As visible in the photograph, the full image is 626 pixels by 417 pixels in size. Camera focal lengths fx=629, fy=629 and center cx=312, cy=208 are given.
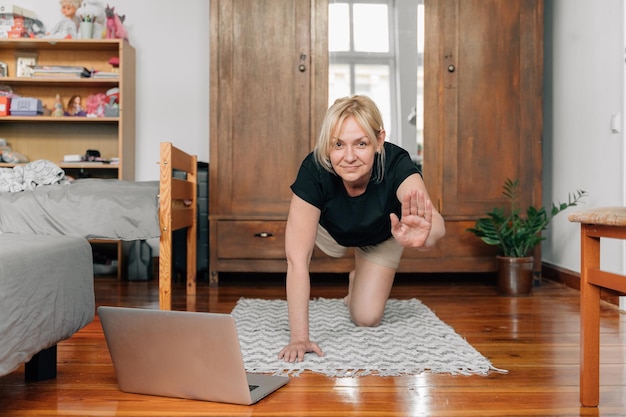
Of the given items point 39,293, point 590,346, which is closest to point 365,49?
point 590,346

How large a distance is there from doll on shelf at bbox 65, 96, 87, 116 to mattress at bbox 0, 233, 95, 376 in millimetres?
2495

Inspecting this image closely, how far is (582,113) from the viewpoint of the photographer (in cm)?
320

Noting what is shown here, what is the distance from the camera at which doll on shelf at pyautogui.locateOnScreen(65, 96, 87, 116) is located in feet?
12.7

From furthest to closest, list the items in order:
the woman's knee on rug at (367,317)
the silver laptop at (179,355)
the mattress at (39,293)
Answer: the woman's knee on rug at (367,317) < the silver laptop at (179,355) < the mattress at (39,293)

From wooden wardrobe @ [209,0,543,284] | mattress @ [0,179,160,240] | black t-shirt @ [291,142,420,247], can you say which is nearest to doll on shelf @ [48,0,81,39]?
wooden wardrobe @ [209,0,543,284]

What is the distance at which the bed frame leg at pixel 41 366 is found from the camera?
155 centimetres

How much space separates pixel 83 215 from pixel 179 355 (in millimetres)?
1427

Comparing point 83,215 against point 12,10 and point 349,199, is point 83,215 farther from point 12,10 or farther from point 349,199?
point 12,10

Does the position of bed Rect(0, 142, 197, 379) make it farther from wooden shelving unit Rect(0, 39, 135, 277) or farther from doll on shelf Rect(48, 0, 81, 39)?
doll on shelf Rect(48, 0, 81, 39)

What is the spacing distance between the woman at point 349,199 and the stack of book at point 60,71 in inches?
92.1

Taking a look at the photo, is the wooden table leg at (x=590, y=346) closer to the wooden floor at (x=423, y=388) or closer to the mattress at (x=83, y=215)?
the wooden floor at (x=423, y=388)

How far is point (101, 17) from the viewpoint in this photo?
A: 3.83 metres

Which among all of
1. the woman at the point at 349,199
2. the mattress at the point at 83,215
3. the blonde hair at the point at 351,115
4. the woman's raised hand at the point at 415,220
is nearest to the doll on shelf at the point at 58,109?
the mattress at the point at 83,215

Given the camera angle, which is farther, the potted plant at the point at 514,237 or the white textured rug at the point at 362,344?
the potted plant at the point at 514,237
